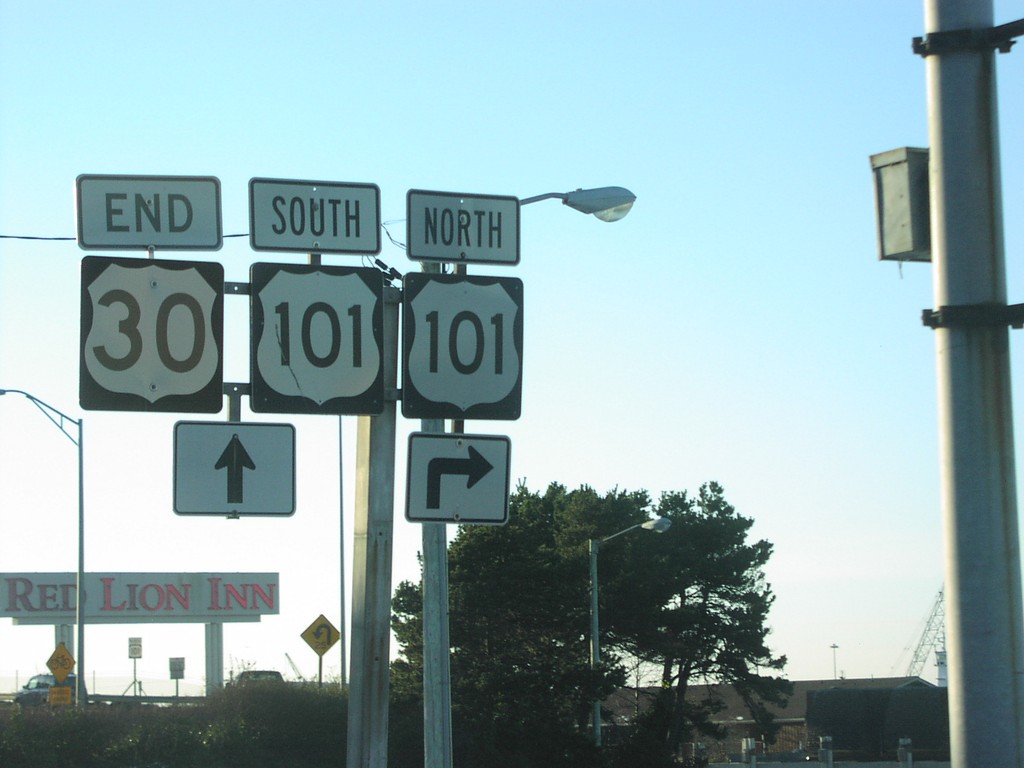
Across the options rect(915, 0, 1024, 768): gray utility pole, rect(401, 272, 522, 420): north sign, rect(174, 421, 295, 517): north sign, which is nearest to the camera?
rect(915, 0, 1024, 768): gray utility pole

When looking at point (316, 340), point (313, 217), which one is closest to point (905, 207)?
point (316, 340)

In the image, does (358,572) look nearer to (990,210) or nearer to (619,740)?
(990,210)

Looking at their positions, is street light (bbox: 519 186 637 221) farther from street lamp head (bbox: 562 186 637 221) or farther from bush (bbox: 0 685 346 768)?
bush (bbox: 0 685 346 768)

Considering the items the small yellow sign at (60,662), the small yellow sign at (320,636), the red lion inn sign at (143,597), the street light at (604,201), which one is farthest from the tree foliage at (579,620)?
the street light at (604,201)

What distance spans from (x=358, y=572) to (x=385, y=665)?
0.55m

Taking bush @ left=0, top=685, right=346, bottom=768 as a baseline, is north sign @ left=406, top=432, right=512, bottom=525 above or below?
above

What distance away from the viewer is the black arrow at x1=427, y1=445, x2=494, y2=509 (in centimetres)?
740

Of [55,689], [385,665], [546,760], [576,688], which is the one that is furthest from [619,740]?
[385,665]

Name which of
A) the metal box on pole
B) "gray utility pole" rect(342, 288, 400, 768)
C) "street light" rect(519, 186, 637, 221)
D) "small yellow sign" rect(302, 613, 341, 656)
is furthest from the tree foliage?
the metal box on pole

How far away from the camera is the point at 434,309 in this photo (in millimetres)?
7703

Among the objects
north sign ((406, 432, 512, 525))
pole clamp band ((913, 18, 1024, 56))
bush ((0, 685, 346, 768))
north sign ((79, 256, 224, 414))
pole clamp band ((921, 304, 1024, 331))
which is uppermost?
pole clamp band ((913, 18, 1024, 56))

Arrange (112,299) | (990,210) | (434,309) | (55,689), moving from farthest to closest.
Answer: (55,689) < (434,309) < (112,299) < (990,210)

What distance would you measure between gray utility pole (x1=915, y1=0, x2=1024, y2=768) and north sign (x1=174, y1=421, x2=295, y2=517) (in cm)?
373

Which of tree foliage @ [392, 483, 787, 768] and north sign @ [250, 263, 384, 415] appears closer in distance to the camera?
north sign @ [250, 263, 384, 415]
